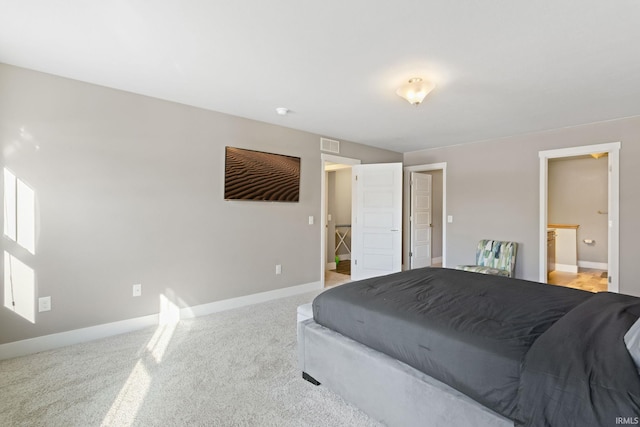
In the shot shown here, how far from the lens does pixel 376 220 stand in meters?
5.14

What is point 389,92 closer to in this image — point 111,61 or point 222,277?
point 111,61

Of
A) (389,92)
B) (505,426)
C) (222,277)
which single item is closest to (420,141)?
(389,92)

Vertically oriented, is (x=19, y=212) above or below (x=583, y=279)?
above

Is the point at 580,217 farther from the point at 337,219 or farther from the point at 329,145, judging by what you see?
the point at 329,145

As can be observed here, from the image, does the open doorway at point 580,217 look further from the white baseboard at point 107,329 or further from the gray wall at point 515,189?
the white baseboard at point 107,329

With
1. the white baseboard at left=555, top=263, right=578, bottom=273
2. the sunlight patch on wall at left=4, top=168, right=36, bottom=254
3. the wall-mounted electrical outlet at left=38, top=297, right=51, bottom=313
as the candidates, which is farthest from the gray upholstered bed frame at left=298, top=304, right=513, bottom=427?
the white baseboard at left=555, top=263, right=578, bottom=273

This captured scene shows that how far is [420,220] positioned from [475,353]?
462 cm

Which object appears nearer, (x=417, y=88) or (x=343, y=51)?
(x=343, y=51)

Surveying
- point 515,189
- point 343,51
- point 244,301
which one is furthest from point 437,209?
point 343,51

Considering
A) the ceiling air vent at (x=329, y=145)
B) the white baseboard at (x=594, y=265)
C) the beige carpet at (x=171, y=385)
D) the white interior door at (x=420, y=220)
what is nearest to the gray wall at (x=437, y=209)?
the white interior door at (x=420, y=220)

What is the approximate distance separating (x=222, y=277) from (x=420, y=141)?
12.4 feet

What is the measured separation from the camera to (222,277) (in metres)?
3.70

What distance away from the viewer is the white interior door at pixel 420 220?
564cm

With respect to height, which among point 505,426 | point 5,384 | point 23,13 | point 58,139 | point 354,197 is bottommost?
point 5,384
